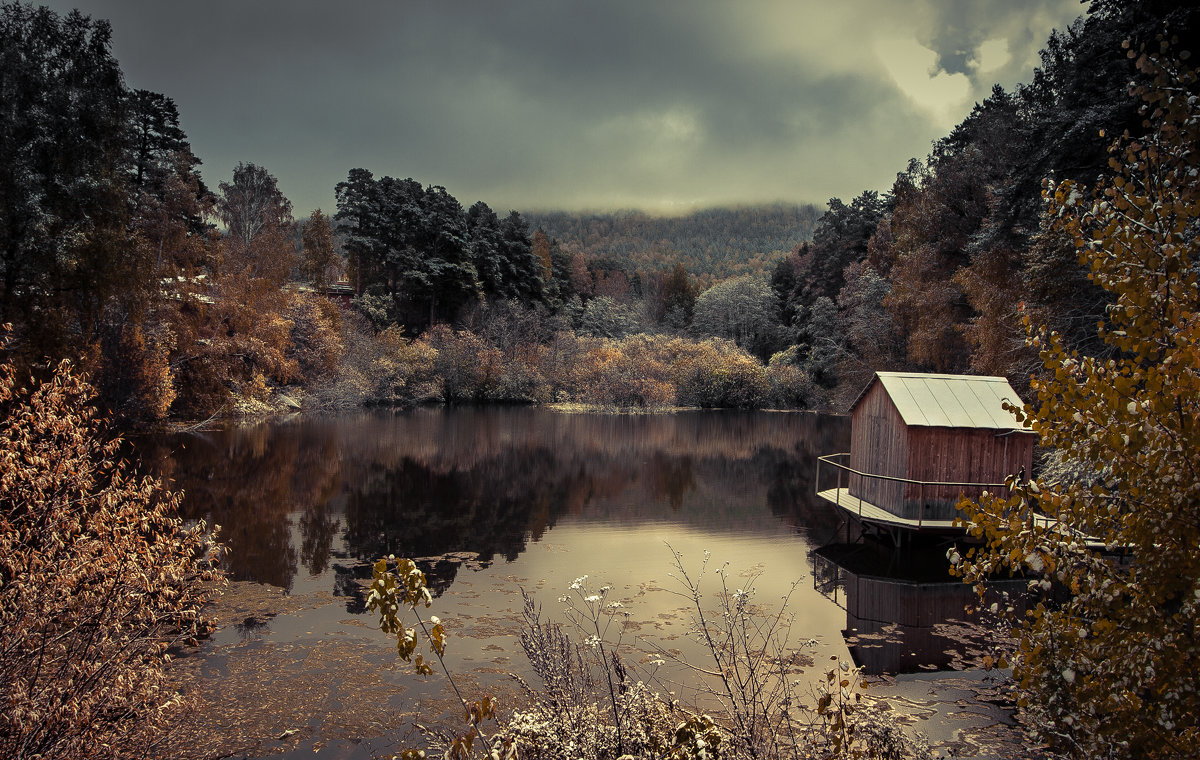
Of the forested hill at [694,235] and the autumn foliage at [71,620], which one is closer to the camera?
the autumn foliage at [71,620]

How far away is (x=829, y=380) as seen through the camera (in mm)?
53656

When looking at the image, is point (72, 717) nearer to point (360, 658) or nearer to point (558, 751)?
point (558, 751)

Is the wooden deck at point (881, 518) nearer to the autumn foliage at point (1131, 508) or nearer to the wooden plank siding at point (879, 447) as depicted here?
the wooden plank siding at point (879, 447)

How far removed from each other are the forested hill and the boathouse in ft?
302

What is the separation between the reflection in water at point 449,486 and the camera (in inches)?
579

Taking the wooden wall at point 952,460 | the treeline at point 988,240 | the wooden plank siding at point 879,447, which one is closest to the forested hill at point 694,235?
the treeline at point 988,240

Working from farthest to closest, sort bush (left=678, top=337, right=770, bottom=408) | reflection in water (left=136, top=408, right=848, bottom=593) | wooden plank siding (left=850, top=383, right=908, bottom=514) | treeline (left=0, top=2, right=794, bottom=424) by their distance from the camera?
1. bush (left=678, top=337, right=770, bottom=408)
2. treeline (left=0, top=2, right=794, bottom=424)
3. reflection in water (left=136, top=408, right=848, bottom=593)
4. wooden plank siding (left=850, top=383, right=908, bottom=514)

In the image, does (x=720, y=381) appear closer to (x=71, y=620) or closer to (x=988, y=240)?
(x=988, y=240)

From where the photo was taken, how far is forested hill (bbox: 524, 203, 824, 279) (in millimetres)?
116312

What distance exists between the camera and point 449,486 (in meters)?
20.9

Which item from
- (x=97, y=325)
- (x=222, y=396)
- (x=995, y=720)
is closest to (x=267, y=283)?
(x=222, y=396)

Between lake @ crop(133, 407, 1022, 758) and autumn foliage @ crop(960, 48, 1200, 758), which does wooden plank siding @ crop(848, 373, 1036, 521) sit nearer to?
lake @ crop(133, 407, 1022, 758)

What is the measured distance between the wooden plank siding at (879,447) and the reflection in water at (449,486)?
1.66m

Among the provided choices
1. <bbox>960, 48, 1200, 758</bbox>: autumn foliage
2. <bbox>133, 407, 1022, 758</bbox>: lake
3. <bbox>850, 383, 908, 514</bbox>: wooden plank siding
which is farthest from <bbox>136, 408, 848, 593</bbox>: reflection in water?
<bbox>960, 48, 1200, 758</bbox>: autumn foliage
